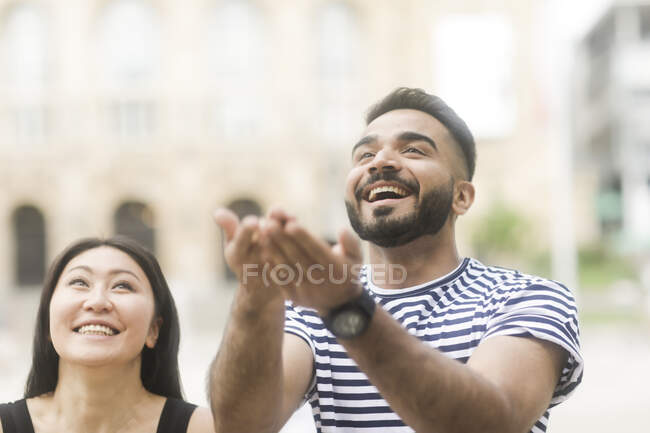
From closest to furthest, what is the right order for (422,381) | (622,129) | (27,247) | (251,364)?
(422,381)
(251,364)
(27,247)
(622,129)

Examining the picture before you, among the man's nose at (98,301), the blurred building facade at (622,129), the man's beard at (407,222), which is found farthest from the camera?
the blurred building facade at (622,129)

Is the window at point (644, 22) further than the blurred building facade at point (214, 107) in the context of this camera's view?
Yes

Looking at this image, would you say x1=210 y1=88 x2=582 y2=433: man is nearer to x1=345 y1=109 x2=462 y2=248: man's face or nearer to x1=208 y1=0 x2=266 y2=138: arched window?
x1=345 y1=109 x2=462 y2=248: man's face

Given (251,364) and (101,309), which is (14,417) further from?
(251,364)

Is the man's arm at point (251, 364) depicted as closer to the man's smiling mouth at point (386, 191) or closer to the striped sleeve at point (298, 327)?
the striped sleeve at point (298, 327)

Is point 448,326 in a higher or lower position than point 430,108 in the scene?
lower

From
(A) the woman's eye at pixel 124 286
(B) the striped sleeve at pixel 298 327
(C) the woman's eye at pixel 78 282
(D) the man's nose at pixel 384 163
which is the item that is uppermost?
(D) the man's nose at pixel 384 163

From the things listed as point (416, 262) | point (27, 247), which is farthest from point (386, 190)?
point (27, 247)

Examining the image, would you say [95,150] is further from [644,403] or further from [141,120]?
[644,403]

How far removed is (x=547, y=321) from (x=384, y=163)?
62 cm

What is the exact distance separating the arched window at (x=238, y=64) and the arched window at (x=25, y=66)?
250 inches

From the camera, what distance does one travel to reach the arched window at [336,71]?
101 feet

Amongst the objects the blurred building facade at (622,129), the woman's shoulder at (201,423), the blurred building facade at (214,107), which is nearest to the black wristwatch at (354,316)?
the woman's shoulder at (201,423)

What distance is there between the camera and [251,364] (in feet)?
6.10
